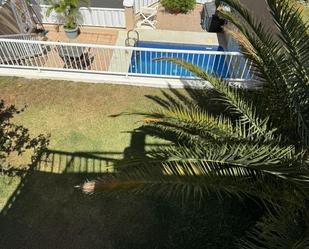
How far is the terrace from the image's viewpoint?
22.3 ft

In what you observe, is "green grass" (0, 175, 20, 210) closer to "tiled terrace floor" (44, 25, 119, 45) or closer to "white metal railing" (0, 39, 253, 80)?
"white metal railing" (0, 39, 253, 80)

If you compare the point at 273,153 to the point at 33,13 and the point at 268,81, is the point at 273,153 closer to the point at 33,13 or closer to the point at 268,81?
the point at 268,81

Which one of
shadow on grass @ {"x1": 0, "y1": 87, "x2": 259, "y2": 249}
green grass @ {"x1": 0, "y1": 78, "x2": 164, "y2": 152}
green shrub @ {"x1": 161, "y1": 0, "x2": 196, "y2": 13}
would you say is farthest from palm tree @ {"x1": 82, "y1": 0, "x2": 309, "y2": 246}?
green shrub @ {"x1": 161, "y1": 0, "x2": 196, "y2": 13}

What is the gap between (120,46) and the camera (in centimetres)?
747

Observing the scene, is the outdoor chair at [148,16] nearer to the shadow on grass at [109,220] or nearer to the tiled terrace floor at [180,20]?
the tiled terrace floor at [180,20]

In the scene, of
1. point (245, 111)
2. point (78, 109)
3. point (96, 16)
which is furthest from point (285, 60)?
point (96, 16)

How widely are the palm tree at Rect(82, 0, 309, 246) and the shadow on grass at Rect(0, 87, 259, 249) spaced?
3.78ft

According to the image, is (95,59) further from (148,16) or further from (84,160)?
(84,160)

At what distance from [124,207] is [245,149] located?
261 cm

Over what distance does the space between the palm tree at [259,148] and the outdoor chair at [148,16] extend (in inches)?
284

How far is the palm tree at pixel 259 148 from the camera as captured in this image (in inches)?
101

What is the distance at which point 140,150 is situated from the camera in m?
5.48

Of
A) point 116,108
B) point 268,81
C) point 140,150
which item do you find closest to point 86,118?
point 116,108

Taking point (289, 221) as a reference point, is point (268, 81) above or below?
above
